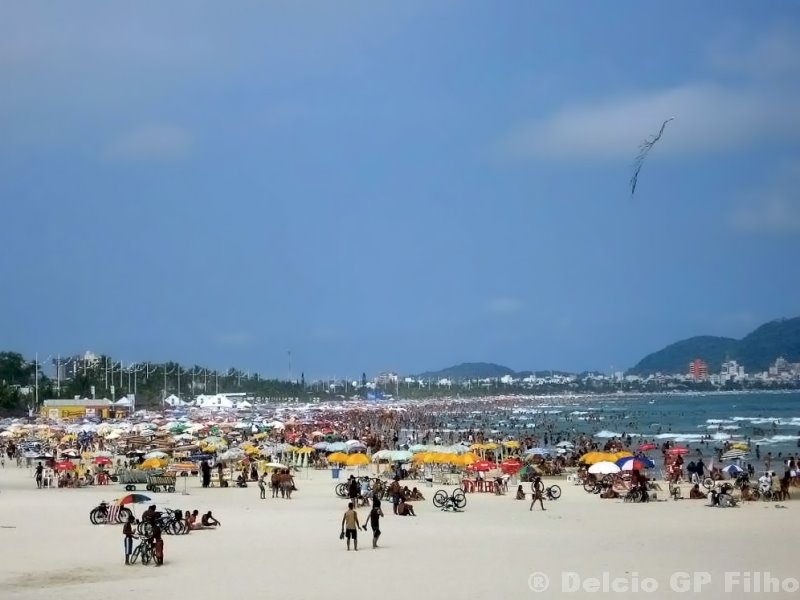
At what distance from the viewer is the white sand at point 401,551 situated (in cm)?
1413

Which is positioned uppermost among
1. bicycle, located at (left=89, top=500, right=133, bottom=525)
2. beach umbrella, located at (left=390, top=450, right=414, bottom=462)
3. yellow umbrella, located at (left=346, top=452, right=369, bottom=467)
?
yellow umbrella, located at (left=346, top=452, right=369, bottom=467)

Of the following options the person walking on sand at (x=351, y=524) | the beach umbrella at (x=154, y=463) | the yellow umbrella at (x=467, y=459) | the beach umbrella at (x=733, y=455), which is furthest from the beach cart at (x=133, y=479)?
the beach umbrella at (x=733, y=455)

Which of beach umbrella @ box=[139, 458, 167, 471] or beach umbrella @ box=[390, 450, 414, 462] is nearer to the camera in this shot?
beach umbrella @ box=[139, 458, 167, 471]

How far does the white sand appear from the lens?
14.1m

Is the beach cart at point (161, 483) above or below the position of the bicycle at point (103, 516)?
below

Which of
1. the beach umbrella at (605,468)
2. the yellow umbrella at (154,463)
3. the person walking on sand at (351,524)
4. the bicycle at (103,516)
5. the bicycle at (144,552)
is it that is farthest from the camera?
the yellow umbrella at (154,463)

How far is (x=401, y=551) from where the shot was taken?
57.6 ft

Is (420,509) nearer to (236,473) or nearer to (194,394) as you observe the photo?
(236,473)

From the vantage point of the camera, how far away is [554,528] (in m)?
21.3

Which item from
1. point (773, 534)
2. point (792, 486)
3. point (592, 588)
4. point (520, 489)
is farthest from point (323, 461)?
point (592, 588)

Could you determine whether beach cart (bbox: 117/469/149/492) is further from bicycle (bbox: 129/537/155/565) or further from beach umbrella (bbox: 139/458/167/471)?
bicycle (bbox: 129/537/155/565)

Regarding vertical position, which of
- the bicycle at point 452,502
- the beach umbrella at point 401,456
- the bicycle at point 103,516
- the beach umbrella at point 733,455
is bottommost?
the beach umbrella at point 733,455

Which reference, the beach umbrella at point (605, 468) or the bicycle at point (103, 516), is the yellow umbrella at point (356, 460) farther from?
the bicycle at point (103, 516)

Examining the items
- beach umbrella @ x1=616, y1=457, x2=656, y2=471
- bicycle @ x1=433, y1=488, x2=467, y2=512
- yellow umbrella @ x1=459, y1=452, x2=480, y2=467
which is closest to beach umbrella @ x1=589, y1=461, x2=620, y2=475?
beach umbrella @ x1=616, y1=457, x2=656, y2=471
